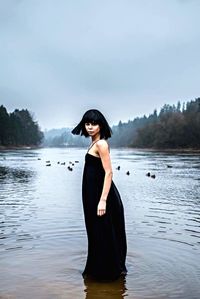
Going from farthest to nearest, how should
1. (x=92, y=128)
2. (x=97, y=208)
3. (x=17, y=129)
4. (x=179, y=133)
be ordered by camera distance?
1. (x=17, y=129)
2. (x=179, y=133)
3. (x=92, y=128)
4. (x=97, y=208)

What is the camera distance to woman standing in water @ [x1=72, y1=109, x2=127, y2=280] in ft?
21.1

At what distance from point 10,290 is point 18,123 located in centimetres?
15031

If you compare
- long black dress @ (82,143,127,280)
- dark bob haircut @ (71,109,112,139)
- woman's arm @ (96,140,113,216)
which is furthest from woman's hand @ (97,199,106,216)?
dark bob haircut @ (71,109,112,139)

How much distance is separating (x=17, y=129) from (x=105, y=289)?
14275 centimetres

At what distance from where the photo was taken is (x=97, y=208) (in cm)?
635

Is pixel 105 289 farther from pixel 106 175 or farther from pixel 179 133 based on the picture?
pixel 179 133

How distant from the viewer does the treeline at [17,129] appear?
12654 cm

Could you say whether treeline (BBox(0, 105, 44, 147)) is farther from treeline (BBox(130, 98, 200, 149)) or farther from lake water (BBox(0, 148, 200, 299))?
lake water (BBox(0, 148, 200, 299))

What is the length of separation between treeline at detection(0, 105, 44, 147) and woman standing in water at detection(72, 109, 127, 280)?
11877cm

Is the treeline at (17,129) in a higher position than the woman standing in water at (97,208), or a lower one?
higher

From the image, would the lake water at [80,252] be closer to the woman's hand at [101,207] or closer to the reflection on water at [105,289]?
the reflection on water at [105,289]

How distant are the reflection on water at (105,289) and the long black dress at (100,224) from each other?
0.12 m

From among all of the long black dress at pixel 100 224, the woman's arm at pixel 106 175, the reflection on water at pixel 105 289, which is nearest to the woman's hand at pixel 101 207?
the woman's arm at pixel 106 175

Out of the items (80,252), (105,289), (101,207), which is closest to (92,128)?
(101,207)
